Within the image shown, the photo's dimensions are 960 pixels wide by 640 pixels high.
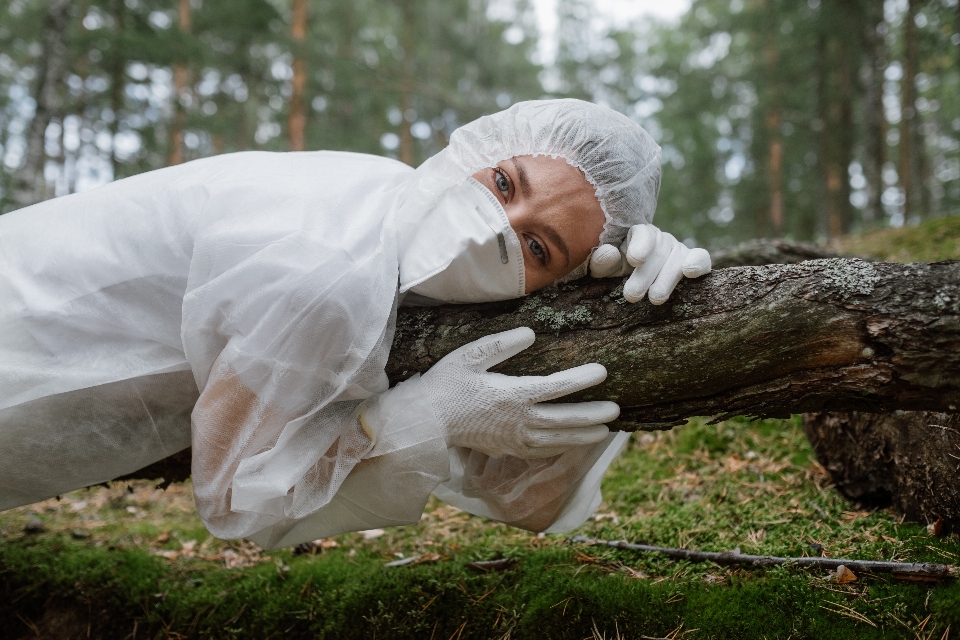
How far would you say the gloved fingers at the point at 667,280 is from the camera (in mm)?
1617

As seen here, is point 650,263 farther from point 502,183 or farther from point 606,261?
point 502,183

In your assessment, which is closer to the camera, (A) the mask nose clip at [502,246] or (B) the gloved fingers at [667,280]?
(B) the gloved fingers at [667,280]

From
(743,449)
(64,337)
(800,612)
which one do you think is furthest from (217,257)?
(743,449)

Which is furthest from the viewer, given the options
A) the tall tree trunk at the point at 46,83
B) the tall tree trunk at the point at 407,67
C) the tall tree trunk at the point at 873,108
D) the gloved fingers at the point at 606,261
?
the tall tree trunk at the point at 407,67

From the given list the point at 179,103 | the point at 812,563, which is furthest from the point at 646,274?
the point at 179,103

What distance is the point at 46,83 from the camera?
19.7 feet

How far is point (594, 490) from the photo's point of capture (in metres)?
2.28

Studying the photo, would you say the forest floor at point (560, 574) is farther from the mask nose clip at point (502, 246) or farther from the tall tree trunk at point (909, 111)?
the tall tree trunk at point (909, 111)

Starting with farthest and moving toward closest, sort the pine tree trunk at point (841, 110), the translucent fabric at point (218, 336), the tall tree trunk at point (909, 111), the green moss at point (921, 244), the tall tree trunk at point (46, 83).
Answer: the pine tree trunk at point (841, 110) < the tall tree trunk at point (909, 111) < the tall tree trunk at point (46, 83) < the green moss at point (921, 244) < the translucent fabric at point (218, 336)

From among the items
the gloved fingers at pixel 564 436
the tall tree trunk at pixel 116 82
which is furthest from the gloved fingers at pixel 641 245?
the tall tree trunk at pixel 116 82

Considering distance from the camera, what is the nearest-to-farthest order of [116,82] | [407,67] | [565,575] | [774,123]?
[565,575] < [116,82] < [774,123] < [407,67]

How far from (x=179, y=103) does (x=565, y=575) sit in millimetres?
9375

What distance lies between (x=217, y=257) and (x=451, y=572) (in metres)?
1.54

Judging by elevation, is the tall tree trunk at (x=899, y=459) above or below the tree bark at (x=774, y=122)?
below
